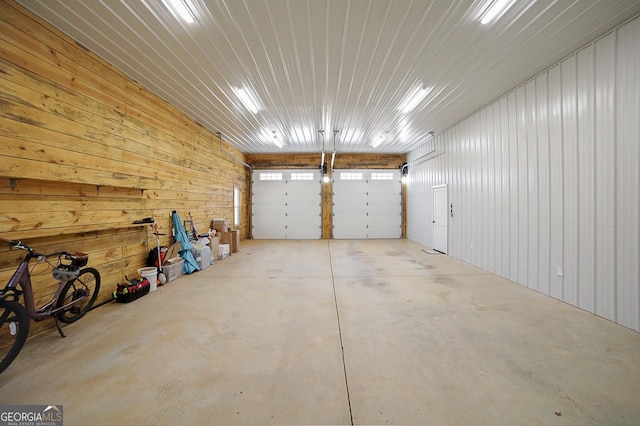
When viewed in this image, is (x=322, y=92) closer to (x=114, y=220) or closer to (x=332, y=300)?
(x=332, y=300)

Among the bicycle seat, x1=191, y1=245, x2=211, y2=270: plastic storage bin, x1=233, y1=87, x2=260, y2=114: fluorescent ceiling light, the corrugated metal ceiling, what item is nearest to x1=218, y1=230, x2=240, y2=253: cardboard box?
x1=191, y1=245, x2=211, y2=270: plastic storage bin

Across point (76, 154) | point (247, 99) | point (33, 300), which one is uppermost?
point (247, 99)

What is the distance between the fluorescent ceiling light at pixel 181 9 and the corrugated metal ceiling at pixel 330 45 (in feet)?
0.23

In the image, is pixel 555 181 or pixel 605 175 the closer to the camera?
pixel 605 175

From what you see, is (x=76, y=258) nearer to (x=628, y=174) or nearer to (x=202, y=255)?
(x=202, y=255)

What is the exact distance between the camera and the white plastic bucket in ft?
12.1

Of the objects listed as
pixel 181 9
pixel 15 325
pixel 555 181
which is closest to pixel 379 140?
pixel 555 181

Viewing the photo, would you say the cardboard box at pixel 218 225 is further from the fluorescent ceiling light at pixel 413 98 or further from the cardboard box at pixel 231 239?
the fluorescent ceiling light at pixel 413 98

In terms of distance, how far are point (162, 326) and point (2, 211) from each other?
187 cm

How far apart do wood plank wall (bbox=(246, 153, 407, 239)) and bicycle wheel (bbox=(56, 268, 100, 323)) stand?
6.90m

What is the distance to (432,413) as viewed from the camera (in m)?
1.51

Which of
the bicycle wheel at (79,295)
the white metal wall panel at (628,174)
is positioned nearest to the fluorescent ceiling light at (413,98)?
the white metal wall panel at (628,174)

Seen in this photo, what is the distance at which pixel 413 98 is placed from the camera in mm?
4449

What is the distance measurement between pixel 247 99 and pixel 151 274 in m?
3.54
